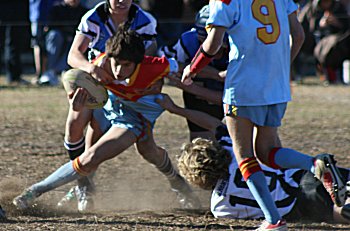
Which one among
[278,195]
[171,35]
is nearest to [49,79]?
[171,35]

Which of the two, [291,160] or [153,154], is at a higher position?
[291,160]

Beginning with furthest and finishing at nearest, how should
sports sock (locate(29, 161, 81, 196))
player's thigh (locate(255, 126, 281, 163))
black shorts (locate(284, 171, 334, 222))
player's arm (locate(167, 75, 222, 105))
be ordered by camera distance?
player's arm (locate(167, 75, 222, 105)), sports sock (locate(29, 161, 81, 196)), black shorts (locate(284, 171, 334, 222)), player's thigh (locate(255, 126, 281, 163))

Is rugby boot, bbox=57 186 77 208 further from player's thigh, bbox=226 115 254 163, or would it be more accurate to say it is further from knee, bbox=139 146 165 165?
player's thigh, bbox=226 115 254 163

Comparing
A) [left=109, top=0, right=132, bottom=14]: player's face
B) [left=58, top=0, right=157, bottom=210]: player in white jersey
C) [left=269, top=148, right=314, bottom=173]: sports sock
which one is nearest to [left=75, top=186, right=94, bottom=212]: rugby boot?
[left=58, top=0, right=157, bottom=210]: player in white jersey

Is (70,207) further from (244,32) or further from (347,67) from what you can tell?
(347,67)

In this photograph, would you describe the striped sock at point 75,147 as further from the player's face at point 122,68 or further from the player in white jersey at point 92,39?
the player's face at point 122,68

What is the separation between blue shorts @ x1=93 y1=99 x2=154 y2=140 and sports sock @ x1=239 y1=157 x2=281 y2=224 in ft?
3.86

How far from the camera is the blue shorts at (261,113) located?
4.98 meters

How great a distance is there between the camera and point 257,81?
494 centimetres

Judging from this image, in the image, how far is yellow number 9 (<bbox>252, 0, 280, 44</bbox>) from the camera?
4.93m

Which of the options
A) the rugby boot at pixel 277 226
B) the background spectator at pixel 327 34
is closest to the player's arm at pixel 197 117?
the rugby boot at pixel 277 226

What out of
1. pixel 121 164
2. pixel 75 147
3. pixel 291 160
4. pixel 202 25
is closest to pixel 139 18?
pixel 202 25

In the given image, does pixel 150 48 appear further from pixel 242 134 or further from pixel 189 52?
pixel 242 134

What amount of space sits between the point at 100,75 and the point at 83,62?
0.75 ft
